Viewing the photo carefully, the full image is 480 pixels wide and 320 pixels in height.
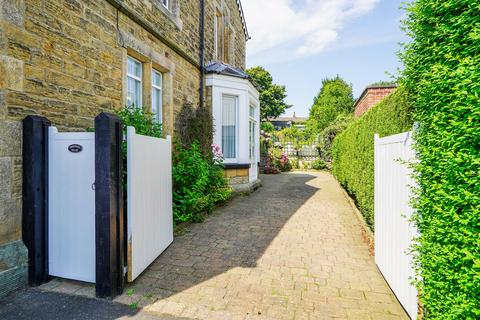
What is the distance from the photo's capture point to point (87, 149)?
3156mm

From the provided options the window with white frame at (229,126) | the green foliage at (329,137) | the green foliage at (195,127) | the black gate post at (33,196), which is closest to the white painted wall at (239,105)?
the window with white frame at (229,126)

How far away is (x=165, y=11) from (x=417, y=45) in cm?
610

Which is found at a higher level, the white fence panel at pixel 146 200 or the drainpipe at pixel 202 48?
the drainpipe at pixel 202 48

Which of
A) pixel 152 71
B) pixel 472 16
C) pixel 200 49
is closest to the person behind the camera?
pixel 472 16

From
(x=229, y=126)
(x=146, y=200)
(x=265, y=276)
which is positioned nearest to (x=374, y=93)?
(x=229, y=126)

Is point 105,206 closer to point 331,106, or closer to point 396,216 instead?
point 396,216

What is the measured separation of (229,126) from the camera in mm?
9234

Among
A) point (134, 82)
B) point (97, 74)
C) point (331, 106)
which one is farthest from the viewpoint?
point (331, 106)

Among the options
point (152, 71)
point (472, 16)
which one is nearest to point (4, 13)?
point (152, 71)

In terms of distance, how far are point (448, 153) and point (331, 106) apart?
3350 centimetres

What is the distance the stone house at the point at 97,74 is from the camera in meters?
3.01

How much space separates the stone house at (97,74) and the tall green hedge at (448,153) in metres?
3.94

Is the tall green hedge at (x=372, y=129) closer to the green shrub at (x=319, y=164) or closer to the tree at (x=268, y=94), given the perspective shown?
the green shrub at (x=319, y=164)

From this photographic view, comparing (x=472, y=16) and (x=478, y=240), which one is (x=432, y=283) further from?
(x=472, y=16)
